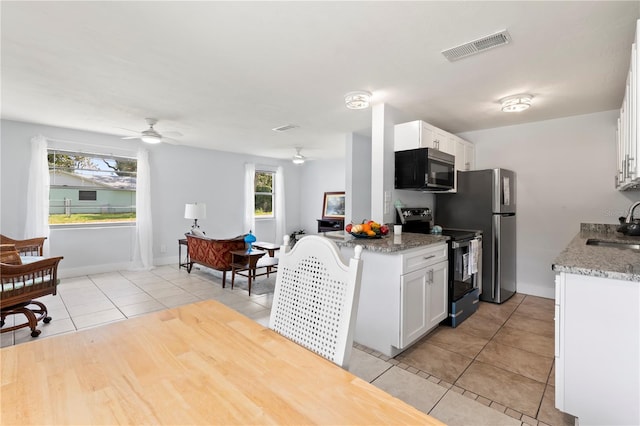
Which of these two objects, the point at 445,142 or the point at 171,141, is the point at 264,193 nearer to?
the point at 171,141

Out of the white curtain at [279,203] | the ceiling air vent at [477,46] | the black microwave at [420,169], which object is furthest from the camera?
the white curtain at [279,203]

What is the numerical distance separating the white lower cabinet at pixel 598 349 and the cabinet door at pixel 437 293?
106cm

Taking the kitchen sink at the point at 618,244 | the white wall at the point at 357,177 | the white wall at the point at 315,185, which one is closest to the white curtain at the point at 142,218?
the white wall at the point at 357,177

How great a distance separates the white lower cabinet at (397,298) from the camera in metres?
2.30

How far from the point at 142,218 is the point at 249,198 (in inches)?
91.0

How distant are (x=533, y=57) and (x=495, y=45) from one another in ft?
1.46

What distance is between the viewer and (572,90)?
2.93 metres

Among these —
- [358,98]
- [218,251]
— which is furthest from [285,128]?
[218,251]

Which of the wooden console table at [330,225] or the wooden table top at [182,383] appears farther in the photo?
the wooden console table at [330,225]

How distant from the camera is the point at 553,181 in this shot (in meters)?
3.88

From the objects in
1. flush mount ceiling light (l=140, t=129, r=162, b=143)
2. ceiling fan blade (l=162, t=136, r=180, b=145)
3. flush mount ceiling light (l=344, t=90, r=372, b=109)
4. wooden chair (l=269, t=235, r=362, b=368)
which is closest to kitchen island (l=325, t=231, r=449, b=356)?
wooden chair (l=269, t=235, r=362, b=368)

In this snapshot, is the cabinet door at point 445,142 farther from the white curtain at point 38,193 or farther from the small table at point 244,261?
the white curtain at point 38,193

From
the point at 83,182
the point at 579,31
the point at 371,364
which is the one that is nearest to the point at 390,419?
the point at 371,364

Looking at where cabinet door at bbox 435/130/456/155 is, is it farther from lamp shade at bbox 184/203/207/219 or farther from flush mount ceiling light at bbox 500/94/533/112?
lamp shade at bbox 184/203/207/219
